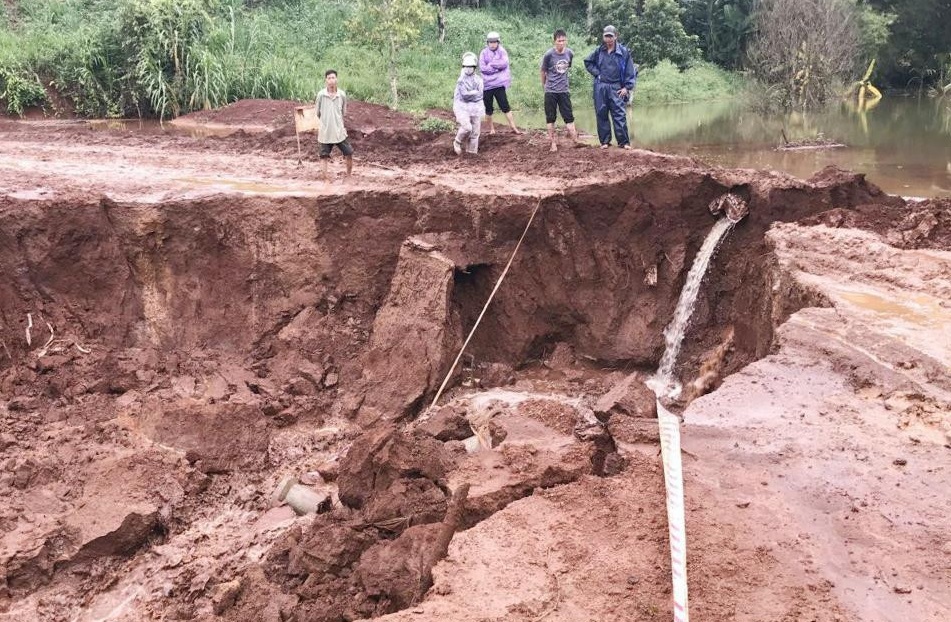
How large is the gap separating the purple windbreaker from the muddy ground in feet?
4.57

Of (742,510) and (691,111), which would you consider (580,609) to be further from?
(691,111)

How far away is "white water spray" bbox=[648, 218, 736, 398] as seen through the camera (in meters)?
8.51

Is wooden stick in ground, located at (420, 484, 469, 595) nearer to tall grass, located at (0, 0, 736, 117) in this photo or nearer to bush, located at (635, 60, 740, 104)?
tall grass, located at (0, 0, 736, 117)

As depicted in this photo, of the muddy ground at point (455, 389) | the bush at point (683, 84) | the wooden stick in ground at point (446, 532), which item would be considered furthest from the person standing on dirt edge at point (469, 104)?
the bush at point (683, 84)

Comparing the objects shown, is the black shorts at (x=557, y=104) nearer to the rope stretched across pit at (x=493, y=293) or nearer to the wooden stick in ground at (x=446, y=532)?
the rope stretched across pit at (x=493, y=293)

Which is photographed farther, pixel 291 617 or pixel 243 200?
pixel 243 200

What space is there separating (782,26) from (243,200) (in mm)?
16914

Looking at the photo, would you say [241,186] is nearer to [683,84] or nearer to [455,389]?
[455,389]

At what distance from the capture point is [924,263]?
22.7 feet

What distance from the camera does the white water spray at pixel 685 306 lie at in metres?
8.51

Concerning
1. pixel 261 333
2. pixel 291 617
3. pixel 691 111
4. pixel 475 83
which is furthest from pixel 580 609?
pixel 691 111

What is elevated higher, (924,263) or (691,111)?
(691,111)

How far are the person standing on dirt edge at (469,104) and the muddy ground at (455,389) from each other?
2.21ft

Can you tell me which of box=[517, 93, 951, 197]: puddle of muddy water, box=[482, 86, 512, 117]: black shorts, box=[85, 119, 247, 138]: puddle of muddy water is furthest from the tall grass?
box=[482, 86, 512, 117]: black shorts
